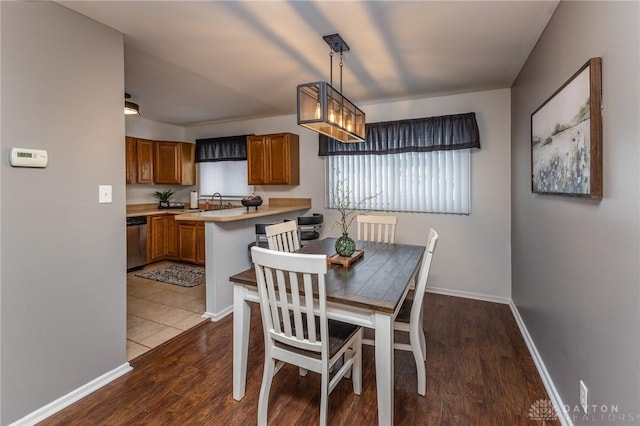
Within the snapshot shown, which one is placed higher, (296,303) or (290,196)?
(290,196)

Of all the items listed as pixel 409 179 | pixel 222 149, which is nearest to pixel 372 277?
pixel 409 179

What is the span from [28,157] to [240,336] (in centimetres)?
158

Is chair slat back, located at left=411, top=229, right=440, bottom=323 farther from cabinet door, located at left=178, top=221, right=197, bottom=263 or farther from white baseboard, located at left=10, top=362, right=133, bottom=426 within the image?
cabinet door, located at left=178, top=221, right=197, bottom=263

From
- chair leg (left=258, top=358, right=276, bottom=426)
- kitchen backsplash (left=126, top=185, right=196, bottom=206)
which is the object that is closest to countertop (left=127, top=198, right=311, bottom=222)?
kitchen backsplash (left=126, top=185, right=196, bottom=206)

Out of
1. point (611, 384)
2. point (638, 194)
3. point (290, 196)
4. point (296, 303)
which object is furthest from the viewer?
point (290, 196)

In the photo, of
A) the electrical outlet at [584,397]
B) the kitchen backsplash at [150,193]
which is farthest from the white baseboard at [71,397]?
the kitchen backsplash at [150,193]

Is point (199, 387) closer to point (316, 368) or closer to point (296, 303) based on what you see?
point (316, 368)

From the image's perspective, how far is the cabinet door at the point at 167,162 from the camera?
5273 millimetres

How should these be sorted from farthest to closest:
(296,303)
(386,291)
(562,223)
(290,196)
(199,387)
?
(290,196)
(199,387)
(562,223)
(386,291)
(296,303)

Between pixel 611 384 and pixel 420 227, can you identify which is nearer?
pixel 611 384

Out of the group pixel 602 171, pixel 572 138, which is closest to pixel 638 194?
pixel 602 171

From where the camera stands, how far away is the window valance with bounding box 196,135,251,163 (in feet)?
16.9

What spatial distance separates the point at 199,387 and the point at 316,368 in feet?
3.26

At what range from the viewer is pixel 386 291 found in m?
1.65
